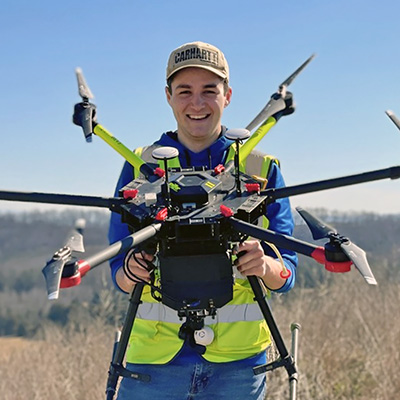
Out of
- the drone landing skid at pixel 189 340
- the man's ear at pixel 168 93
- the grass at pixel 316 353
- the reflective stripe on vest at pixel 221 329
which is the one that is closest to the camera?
the drone landing skid at pixel 189 340

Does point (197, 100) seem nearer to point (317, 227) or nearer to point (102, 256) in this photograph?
point (317, 227)

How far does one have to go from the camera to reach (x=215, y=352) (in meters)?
4.35

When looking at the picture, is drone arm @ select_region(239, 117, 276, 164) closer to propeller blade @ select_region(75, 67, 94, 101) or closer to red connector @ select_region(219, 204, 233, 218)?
red connector @ select_region(219, 204, 233, 218)

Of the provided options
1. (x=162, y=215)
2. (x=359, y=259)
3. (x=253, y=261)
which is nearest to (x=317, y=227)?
(x=359, y=259)

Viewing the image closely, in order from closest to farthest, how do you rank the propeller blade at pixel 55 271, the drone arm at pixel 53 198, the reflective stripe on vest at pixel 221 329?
the propeller blade at pixel 55 271 → the drone arm at pixel 53 198 → the reflective stripe on vest at pixel 221 329

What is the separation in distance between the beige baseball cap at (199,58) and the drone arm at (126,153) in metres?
0.59

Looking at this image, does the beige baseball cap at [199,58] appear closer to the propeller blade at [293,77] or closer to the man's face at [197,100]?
the man's face at [197,100]

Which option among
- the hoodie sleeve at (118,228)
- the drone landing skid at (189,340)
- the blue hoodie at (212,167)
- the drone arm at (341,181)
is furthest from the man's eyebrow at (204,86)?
the drone landing skid at (189,340)

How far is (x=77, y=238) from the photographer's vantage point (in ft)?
10.8

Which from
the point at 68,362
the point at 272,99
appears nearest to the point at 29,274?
the point at 68,362

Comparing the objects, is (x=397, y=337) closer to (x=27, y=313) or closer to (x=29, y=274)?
(x=29, y=274)

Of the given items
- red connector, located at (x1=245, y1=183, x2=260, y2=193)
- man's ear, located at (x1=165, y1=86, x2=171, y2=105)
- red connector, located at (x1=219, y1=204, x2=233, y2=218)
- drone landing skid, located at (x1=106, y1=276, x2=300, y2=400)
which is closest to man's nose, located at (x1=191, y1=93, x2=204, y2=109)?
man's ear, located at (x1=165, y1=86, x2=171, y2=105)

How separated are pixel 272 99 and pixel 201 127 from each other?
1.11 metres

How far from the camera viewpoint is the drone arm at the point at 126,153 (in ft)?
14.0
